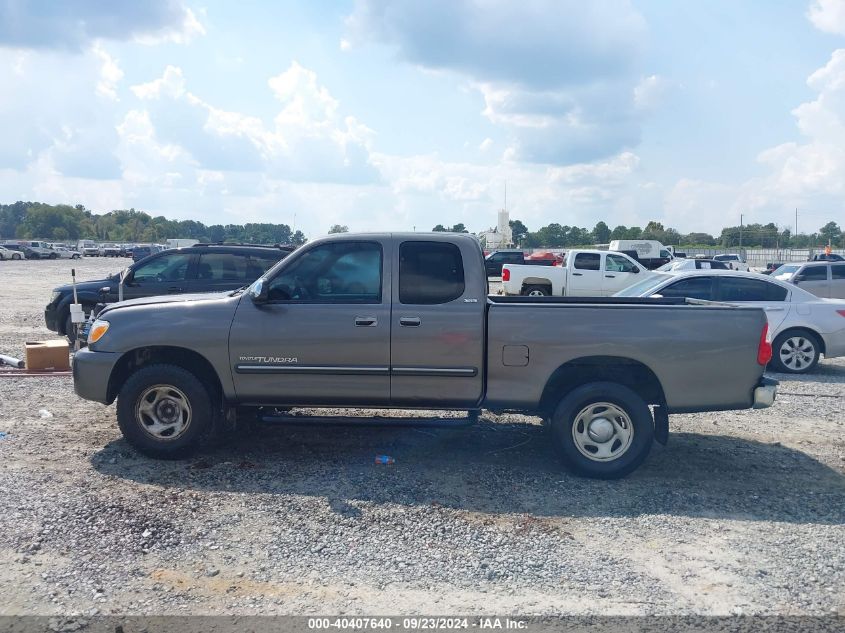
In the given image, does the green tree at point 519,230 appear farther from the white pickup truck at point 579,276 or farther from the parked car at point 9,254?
the white pickup truck at point 579,276

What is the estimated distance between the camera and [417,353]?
6305mm

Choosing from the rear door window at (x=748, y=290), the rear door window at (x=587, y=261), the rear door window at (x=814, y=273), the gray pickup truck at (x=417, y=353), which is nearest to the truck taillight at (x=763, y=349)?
the gray pickup truck at (x=417, y=353)

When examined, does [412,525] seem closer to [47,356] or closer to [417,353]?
[417,353]

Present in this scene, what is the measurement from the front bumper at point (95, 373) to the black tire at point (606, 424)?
3.81m

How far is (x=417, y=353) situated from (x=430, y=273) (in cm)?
70

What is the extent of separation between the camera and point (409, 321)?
631 cm

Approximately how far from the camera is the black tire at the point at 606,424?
6.20m

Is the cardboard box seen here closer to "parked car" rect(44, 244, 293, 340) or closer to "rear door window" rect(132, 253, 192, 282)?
"parked car" rect(44, 244, 293, 340)

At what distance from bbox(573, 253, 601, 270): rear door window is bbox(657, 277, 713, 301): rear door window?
373 inches

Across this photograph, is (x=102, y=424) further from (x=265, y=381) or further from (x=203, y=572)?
(x=203, y=572)

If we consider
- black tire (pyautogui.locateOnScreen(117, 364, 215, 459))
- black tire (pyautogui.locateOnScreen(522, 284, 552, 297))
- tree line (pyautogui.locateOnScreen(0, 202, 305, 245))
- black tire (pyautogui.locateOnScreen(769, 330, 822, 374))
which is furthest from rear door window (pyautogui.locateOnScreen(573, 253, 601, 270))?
tree line (pyautogui.locateOnScreen(0, 202, 305, 245))

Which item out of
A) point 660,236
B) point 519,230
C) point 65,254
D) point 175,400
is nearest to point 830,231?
point 660,236

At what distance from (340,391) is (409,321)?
0.84 m

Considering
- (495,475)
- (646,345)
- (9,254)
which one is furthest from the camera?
(9,254)
